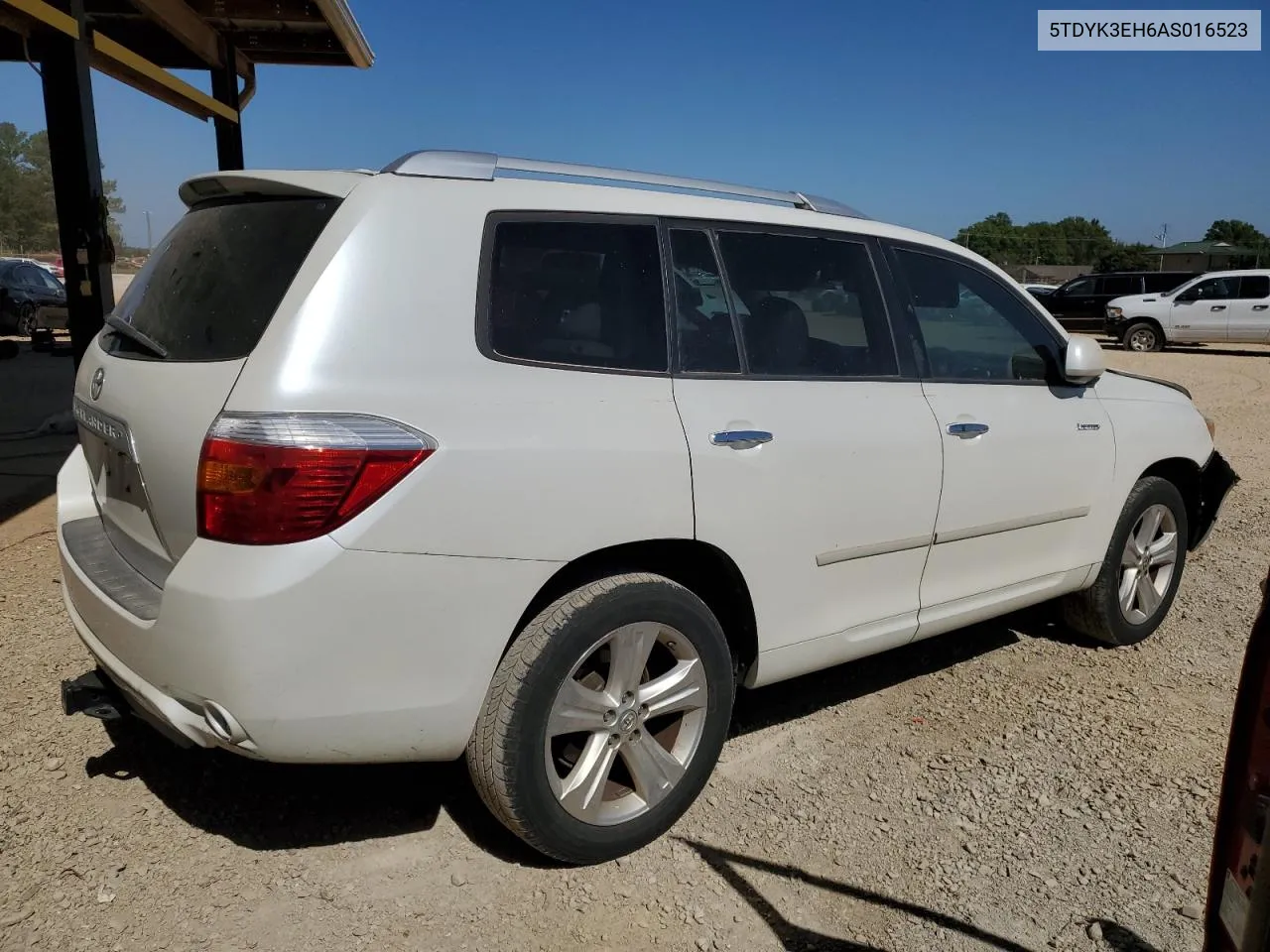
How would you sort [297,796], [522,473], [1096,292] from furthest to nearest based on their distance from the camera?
[1096,292], [297,796], [522,473]

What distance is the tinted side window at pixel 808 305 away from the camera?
3.11m

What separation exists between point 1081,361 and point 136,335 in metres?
3.31

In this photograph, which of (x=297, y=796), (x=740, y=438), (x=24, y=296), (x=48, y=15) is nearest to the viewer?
(x=740, y=438)

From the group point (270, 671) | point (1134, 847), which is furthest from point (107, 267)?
point (1134, 847)

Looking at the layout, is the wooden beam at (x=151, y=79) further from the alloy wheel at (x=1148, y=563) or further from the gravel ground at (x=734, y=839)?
the alloy wheel at (x=1148, y=563)

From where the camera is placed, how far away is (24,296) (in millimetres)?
18266

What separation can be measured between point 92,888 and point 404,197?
201 cm

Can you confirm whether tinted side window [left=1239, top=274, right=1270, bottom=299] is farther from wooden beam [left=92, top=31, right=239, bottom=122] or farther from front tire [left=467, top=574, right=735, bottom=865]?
front tire [left=467, top=574, right=735, bottom=865]

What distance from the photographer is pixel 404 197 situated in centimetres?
250

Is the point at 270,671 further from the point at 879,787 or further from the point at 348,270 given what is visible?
the point at 879,787

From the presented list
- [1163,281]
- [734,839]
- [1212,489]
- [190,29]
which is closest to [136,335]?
[734,839]

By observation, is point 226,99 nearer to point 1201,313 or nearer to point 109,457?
point 109,457

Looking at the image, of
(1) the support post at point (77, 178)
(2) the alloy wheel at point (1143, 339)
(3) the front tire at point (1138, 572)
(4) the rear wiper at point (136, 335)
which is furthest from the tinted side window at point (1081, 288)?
(4) the rear wiper at point (136, 335)

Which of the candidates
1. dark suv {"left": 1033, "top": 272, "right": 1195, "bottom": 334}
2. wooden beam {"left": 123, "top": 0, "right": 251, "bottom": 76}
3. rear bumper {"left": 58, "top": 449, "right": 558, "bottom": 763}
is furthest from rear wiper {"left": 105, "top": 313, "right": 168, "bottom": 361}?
dark suv {"left": 1033, "top": 272, "right": 1195, "bottom": 334}
